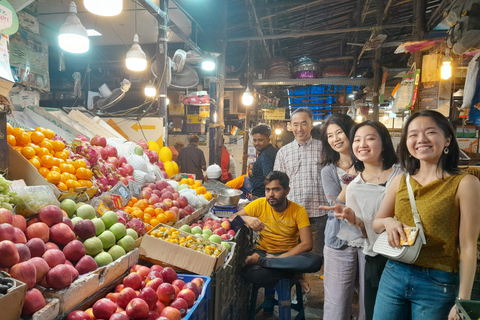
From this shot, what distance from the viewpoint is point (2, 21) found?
1963mm

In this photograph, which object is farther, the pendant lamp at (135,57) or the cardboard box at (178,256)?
the pendant lamp at (135,57)

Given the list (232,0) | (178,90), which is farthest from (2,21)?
(178,90)

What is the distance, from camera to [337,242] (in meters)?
2.68

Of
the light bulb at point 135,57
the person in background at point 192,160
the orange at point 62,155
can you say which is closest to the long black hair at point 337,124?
the orange at point 62,155

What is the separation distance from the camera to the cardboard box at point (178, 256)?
2.29 meters

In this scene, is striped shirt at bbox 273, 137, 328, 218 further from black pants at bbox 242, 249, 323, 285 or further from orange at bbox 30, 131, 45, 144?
orange at bbox 30, 131, 45, 144

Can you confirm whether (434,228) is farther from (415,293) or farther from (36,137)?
(36,137)

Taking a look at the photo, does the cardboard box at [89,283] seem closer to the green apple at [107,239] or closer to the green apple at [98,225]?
the green apple at [107,239]

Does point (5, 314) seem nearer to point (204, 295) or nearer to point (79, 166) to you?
point (204, 295)

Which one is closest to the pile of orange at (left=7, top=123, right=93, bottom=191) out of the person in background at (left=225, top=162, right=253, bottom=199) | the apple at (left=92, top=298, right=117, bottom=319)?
the apple at (left=92, top=298, right=117, bottom=319)

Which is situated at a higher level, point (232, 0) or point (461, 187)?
point (232, 0)

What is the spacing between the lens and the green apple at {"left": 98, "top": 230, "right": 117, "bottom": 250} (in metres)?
2.14

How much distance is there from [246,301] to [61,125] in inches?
123

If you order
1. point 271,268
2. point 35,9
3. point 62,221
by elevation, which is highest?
point 35,9
